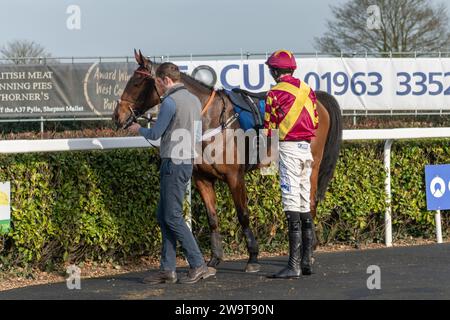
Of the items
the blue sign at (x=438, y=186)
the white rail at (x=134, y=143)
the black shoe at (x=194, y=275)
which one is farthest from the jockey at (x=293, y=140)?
the blue sign at (x=438, y=186)

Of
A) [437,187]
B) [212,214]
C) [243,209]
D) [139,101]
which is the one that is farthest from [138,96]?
[437,187]

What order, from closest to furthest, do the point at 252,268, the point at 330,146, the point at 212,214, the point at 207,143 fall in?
the point at 207,143, the point at 252,268, the point at 212,214, the point at 330,146

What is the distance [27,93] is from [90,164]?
900 cm

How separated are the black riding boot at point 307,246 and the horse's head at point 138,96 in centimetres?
162

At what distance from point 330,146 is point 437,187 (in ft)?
5.77

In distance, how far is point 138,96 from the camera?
7.40m

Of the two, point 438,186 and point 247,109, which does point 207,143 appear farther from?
point 438,186

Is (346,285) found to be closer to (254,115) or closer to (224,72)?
(254,115)

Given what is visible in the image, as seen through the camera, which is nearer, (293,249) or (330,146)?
(293,249)

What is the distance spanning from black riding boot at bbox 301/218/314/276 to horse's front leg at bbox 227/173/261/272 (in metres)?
0.51

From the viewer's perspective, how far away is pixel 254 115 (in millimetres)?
7668

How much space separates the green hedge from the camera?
730 centimetres

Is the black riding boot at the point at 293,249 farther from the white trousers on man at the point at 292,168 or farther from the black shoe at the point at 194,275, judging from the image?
the black shoe at the point at 194,275
